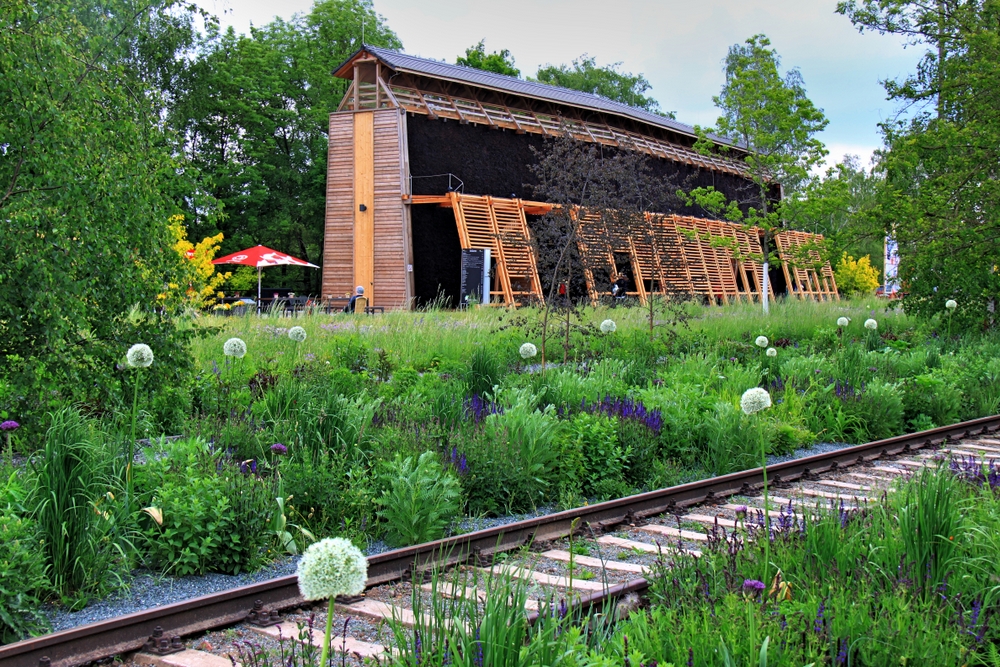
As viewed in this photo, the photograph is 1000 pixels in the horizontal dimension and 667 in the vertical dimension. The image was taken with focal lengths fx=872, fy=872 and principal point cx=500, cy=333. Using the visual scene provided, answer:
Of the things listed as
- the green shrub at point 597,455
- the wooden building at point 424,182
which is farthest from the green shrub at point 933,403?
the wooden building at point 424,182

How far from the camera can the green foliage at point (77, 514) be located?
4.54 m

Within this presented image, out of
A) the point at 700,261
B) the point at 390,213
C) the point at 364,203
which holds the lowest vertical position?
the point at 700,261

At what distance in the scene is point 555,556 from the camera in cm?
515

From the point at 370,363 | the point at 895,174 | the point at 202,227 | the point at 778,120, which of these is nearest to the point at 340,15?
the point at 202,227

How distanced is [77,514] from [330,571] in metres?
3.31

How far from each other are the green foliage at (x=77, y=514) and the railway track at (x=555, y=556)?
82 cm

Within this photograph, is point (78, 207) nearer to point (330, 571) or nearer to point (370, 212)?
point (330, 571)

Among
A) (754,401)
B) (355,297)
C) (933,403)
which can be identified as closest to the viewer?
(754,401)

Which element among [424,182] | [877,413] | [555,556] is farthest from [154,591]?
[424,182]

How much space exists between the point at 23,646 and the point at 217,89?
36527mm

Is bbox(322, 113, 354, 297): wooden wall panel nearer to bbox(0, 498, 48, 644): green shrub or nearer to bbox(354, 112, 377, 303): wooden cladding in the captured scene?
bbox(354, 112, 377, 303): wooden cladding

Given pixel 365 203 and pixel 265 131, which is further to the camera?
pixel 265 131

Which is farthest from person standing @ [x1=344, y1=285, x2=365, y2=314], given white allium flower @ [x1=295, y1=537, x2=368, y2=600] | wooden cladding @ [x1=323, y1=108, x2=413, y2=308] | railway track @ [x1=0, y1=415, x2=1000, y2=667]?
white allium flower @ [x1=295, y1=537, x2=368, y2=600]

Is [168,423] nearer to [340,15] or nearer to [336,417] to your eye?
[336,417]
